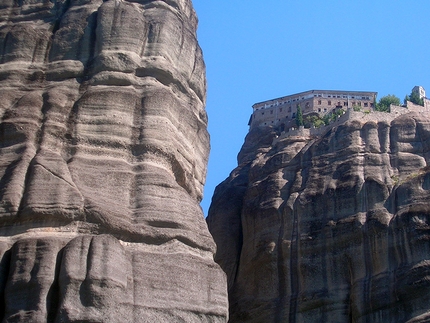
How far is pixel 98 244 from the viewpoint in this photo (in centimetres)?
1905

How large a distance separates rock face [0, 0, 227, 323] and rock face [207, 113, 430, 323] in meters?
13.7

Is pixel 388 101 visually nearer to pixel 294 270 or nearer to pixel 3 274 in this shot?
pixel 294 270

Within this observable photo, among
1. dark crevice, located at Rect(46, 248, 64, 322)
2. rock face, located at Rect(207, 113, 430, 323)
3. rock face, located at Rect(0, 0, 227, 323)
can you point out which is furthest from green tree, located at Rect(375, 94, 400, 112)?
dark crevice, located at Rect(46, 248, 64, 322)

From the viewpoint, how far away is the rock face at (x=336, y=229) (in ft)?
120

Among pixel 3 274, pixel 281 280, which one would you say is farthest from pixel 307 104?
pixel 3 274

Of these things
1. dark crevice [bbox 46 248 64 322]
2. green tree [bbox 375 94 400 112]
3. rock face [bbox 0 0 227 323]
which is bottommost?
dark crevice [bbox 46 248 64 322]

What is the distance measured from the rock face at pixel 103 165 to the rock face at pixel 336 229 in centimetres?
1369

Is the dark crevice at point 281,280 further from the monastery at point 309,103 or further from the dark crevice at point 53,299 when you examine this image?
the monastery at point 309,103

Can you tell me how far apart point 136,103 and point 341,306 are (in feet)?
58.4

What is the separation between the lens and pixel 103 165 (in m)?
22.3

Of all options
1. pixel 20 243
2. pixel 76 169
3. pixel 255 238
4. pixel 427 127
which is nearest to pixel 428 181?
pixel 427 127

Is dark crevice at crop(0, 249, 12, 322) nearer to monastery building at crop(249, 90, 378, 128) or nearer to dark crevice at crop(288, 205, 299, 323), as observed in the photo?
dark crevice at crop(288, 205, 299, 323)

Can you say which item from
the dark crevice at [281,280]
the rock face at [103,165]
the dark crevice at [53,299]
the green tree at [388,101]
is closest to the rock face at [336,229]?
the dark crevice at [281,280]

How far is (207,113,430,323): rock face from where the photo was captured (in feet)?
120
